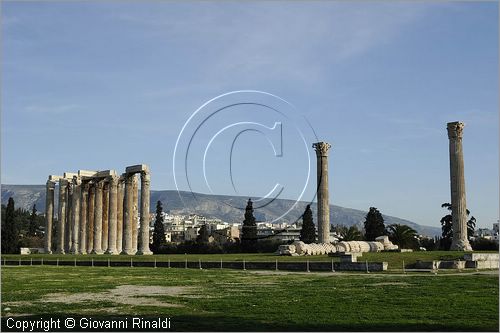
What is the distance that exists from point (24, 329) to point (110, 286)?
12633 mm

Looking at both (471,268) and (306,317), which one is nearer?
(306,317)

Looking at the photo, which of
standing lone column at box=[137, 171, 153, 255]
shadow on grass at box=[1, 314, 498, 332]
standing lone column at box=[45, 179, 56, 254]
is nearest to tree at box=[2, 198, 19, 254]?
standing lone column at box=[45, 179, 56, 254]

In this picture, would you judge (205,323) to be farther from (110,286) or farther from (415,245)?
(415,245)

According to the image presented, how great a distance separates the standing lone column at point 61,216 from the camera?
293 feet

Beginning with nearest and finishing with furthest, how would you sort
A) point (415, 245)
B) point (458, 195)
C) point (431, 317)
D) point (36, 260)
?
point (431, 317) < point (458, 195) < point (36, 260) < point (415, 245)

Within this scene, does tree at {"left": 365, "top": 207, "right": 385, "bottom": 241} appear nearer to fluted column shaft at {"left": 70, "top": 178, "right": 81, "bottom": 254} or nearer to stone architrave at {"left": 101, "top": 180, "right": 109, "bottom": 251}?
stone architrave at {"left": 101, "top": 180, "right": 109, "bottom": 251}

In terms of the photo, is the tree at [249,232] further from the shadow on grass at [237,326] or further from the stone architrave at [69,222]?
the shadow on grass at [237,326]

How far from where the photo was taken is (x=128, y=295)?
22172mm

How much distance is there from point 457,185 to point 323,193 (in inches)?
583

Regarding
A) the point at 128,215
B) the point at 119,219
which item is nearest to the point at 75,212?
the point at 119,219

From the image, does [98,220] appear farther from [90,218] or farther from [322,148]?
[322,148]

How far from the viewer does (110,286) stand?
88.3ft

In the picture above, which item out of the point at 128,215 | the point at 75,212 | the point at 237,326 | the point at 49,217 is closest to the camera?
the point at 237,326

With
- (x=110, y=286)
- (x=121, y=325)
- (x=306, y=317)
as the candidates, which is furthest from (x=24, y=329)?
(x=110, y=286)
